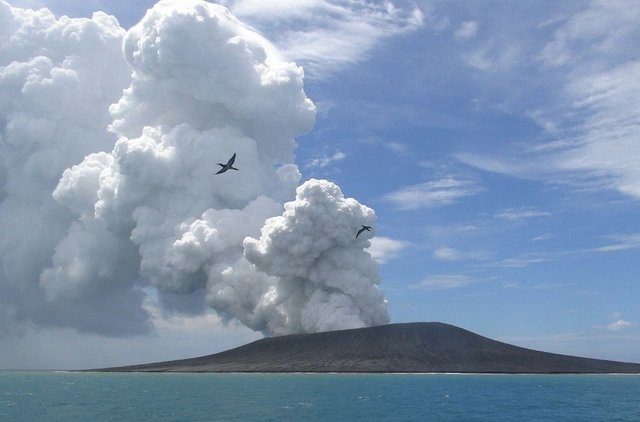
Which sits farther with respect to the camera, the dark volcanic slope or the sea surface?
the dark volcanic slope

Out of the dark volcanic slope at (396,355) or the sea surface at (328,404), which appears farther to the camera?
the dark volcanic slope at (396,355)

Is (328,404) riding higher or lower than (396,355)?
lower

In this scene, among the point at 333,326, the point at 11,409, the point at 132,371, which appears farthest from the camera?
the point at 132,371

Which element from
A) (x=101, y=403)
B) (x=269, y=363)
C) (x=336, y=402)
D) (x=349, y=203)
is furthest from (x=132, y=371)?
(x=336, y=402)

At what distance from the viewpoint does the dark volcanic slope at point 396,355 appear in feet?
424

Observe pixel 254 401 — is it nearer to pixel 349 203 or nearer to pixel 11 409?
pixel 11 409

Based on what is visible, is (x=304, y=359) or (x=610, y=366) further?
(x=610, y=366)

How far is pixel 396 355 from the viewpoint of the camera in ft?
434

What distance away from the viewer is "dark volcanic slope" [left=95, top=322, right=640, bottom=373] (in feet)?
424

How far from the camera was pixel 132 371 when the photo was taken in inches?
6521

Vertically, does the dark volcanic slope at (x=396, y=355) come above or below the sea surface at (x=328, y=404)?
above

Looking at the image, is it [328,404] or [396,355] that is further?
[396,355]

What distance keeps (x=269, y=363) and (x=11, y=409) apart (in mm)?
73955

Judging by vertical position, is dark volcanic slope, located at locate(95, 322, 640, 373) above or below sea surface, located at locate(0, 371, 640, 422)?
above
